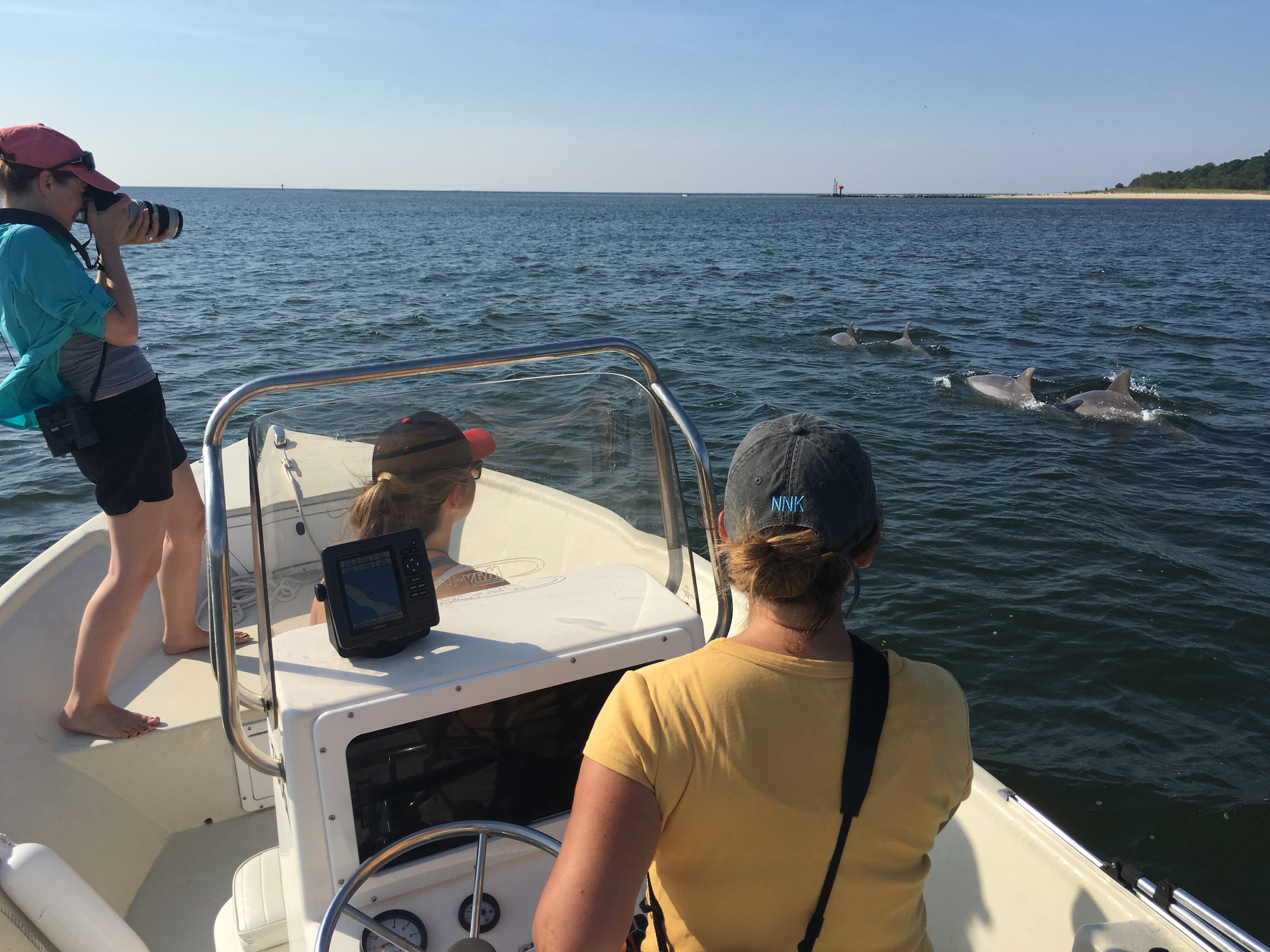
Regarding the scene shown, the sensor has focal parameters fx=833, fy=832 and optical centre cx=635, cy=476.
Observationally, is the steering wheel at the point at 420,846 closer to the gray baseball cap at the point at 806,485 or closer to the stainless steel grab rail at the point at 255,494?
the stainless steel grab rail at the point at 255,494

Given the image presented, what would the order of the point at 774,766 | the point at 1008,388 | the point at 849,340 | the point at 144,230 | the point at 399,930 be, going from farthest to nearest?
the point at 849,340, the point at 1008,388, the point at 144,230, the point at 399,930, the point at 774,766

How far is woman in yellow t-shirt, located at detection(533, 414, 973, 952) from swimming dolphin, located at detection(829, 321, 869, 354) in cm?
1565

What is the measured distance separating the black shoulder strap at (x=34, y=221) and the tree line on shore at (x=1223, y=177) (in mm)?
156494

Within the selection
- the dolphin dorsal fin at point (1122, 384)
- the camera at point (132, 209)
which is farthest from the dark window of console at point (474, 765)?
the dolphin dorsal fin at point (1122, 384)

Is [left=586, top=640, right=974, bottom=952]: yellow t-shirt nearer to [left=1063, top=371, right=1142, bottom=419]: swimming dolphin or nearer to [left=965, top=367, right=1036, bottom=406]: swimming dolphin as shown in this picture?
[left=1063, top=371, right=1142, bottom=419]: swimming dolphin

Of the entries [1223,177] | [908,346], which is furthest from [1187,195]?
[908,346]

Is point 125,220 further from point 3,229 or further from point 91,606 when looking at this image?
point 91,606

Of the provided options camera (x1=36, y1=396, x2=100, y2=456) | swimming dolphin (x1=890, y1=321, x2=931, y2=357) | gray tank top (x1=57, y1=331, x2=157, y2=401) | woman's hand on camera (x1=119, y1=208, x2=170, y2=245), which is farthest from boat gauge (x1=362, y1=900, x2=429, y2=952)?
swimming dolphin (x1=890, y1=321, x2=931, y2=357)

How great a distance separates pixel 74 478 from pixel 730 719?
1065 centimetres

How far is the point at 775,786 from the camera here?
3.72ft

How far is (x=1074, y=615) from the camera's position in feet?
21.1

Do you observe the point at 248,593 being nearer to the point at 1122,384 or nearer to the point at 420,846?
the point at 420,846

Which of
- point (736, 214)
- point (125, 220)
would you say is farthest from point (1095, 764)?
point (736, 214)

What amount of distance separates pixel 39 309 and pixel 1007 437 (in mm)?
10766
